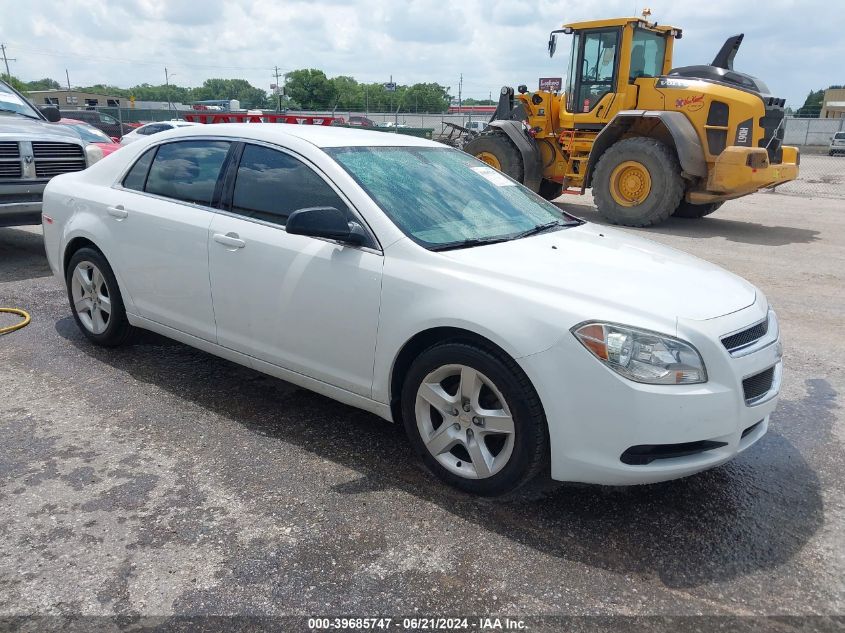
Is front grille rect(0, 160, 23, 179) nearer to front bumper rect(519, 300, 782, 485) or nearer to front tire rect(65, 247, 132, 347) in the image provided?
front tire rect(65, 247, 132, 347)

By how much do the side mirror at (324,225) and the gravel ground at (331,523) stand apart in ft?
3.65

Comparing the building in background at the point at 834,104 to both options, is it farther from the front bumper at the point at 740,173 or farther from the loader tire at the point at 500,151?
the front bumper at the point at 740,173

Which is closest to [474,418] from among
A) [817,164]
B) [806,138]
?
[817,164]

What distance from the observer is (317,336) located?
345 cm

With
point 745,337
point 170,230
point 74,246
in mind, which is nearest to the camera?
point 745,337

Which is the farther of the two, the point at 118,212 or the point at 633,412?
the point at 118,212

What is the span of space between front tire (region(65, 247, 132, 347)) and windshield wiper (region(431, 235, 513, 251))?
2495 mm

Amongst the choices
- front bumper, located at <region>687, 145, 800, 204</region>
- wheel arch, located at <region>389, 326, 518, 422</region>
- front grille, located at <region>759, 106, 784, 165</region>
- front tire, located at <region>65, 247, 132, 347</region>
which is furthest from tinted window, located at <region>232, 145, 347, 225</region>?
front grille, located at <region>759, 106, 784, 165</region>

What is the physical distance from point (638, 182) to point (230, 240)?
30.1 feet

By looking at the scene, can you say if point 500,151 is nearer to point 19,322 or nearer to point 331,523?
point 19,322

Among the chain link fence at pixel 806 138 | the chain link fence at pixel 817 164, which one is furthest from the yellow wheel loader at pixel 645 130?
the chain link fence at pixel 806 138

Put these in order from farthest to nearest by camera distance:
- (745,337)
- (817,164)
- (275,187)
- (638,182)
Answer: (817,164) < (638,182) < (275,187) < (745,337)

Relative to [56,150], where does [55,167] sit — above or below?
below

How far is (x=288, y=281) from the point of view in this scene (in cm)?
352
